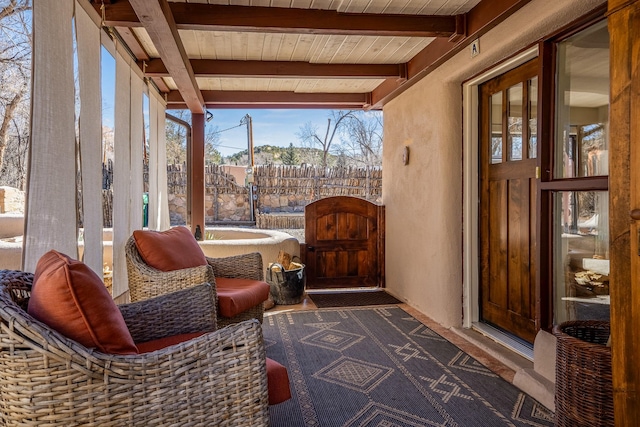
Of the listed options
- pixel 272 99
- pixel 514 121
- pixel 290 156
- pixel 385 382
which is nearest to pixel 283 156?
pixel 290 156

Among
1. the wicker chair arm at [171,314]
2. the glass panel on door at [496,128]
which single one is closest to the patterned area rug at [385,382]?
the wicker chair arm at [171,314]

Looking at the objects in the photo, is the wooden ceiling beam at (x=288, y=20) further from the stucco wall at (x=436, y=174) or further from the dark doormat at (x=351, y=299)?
the dark doormat at (x=351, y=299)

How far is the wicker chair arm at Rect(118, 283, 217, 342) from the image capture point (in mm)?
1812

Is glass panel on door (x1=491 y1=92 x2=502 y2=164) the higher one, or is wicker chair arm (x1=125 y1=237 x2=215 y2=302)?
glass panel on door (x1=491 y1=92 x2=502 y2=164)

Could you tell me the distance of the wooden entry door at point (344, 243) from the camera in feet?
16.7

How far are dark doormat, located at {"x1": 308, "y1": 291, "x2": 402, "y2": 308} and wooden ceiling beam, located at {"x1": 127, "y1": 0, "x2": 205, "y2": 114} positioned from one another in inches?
99.1

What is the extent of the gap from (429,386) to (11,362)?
2092 millimetres

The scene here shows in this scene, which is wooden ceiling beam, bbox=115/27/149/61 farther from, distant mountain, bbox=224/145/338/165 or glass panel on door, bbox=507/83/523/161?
distant mountain, bbox=224/145/338/165

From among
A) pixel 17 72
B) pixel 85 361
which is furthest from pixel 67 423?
pixel 17 72

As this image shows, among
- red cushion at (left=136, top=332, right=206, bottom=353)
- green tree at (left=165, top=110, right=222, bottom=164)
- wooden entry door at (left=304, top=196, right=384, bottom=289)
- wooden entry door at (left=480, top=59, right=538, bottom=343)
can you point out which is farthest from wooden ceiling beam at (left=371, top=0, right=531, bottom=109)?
green tree at (left=165, top=110, right=222, bottom=164)

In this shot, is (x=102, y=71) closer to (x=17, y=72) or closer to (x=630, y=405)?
(x=17, y=72)

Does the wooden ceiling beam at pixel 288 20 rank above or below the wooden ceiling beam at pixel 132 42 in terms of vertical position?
below

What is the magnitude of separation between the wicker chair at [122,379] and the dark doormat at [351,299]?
3.14 meters

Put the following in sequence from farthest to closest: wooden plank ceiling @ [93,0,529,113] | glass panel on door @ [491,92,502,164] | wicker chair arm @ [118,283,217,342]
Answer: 1. glass panel on door @ [491,92,502,164]
2. wooden plank ceiling @ [93,0,529,113]
3. wicker chair arm @ [118,283,217,342]
